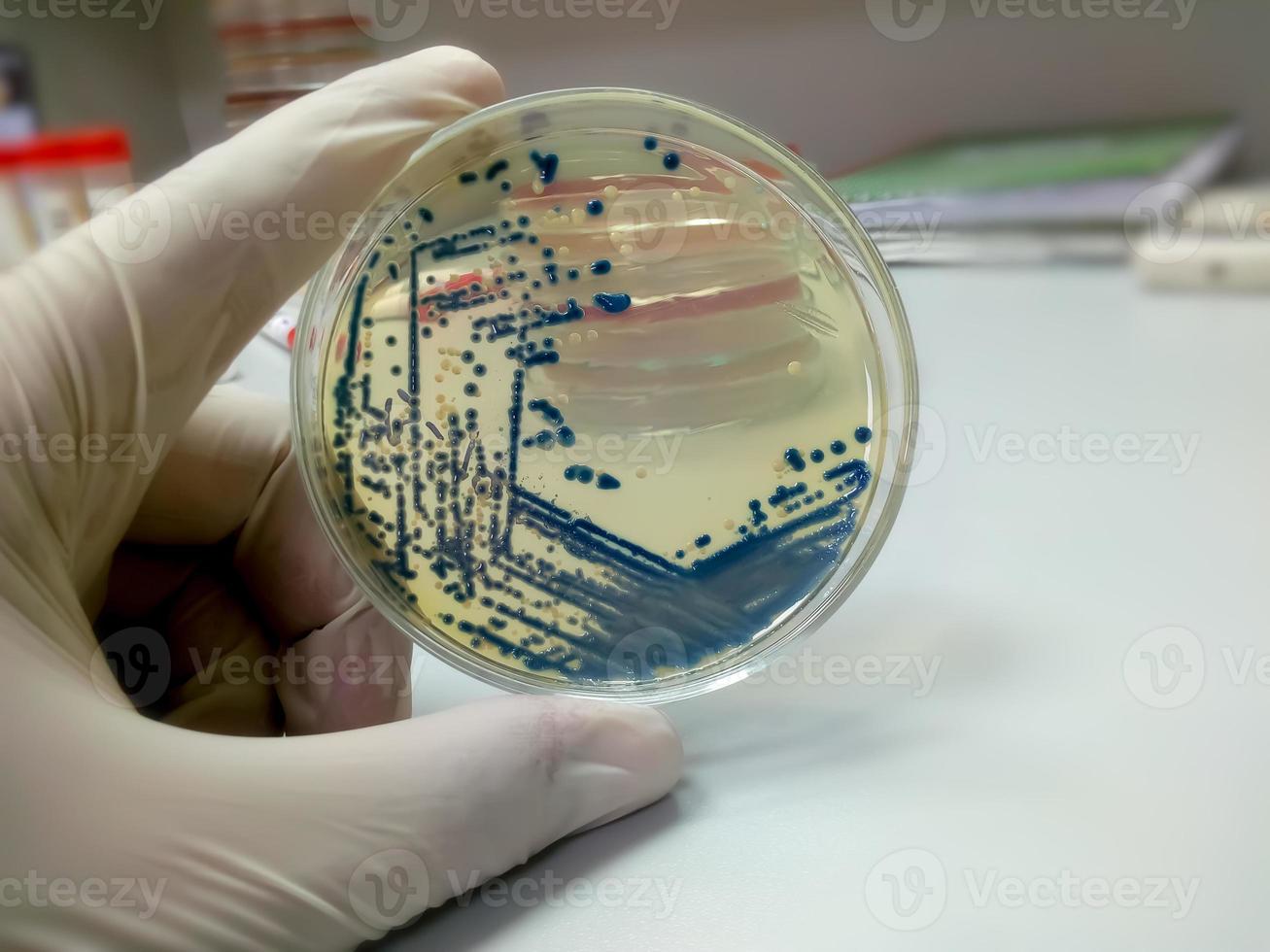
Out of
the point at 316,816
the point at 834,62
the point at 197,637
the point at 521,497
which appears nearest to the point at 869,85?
the point at 834,62

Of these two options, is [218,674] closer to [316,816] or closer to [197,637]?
[197,637]

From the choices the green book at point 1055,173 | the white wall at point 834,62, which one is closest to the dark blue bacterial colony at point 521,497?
the green book at point 1055,173

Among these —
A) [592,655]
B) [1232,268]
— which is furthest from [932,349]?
[592,655]

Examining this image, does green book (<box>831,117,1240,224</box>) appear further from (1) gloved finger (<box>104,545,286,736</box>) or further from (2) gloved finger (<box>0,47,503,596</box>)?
(1) gloved finger (<box>104,545,286,736</box>)

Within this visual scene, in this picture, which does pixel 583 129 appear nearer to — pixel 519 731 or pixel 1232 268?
pixel 519 731

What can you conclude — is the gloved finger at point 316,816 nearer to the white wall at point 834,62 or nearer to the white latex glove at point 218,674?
the white latex glove at point 218,674

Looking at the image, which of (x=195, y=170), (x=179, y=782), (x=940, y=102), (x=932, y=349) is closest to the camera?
(x=179, y=782)
